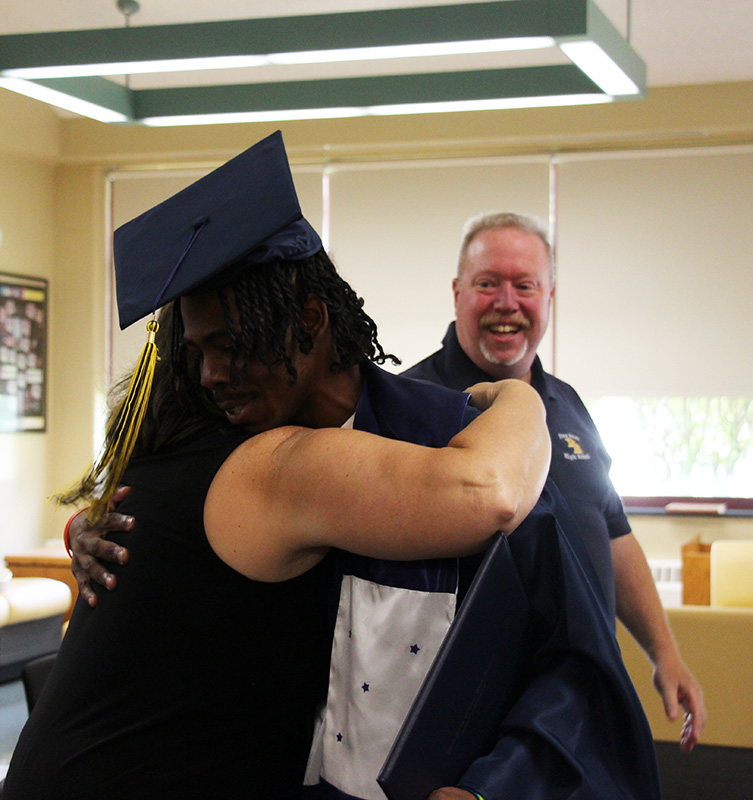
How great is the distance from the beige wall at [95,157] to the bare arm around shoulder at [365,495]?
5385 mm

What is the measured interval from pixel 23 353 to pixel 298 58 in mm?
4136

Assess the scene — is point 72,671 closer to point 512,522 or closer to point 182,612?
point 182,612

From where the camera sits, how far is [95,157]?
6.78 m

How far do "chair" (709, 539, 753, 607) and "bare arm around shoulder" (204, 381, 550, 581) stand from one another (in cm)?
388

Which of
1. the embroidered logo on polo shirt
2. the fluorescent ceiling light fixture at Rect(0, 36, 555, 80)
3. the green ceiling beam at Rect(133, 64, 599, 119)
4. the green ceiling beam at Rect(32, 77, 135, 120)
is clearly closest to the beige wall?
the green ceiling beam at Rect(133, 64, 599, 119)

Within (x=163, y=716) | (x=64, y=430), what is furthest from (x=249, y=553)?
(x=64, y=430)

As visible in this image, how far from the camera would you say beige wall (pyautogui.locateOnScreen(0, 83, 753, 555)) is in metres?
6.01

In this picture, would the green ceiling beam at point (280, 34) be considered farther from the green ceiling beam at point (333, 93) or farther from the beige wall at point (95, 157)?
the beige wall at point (95, 157)

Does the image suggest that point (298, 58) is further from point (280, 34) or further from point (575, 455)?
point (575, 455)

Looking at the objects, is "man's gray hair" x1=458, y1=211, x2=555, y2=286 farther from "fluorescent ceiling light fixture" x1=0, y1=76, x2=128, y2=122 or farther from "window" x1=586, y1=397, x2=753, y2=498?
"window" x1=586, y1=397, x2=753, y2=498

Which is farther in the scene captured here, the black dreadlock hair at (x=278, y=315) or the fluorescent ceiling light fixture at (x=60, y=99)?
the fluorescent ceiling light fixture at (x=60, y=99)

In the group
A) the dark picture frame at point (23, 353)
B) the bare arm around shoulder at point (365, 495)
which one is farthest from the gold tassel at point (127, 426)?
the dark picture frame at point (23, 353)

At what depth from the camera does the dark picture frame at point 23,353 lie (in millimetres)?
6434

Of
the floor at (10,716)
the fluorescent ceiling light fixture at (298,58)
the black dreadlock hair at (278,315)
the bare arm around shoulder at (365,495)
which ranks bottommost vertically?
the floor at (10,716)
